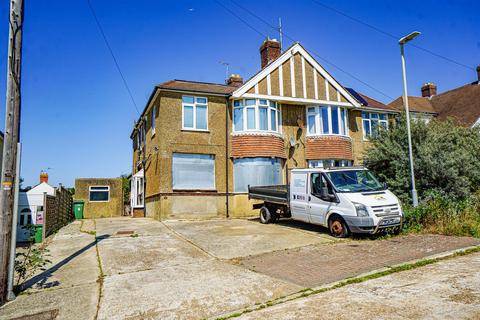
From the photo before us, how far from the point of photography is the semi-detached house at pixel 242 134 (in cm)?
1622

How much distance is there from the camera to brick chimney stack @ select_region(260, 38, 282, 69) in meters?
19.9

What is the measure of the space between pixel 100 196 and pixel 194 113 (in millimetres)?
11973

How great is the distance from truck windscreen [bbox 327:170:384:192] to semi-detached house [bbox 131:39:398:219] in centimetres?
445

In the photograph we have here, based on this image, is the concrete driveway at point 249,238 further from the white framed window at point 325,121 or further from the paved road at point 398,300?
the white framed window at point 325,121

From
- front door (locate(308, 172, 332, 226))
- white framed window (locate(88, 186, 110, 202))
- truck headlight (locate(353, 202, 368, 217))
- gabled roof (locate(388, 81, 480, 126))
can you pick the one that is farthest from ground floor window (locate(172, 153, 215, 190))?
gabled roof (locate(388, 81, 480, 126))

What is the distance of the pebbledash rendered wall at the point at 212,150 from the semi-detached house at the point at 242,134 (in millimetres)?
48

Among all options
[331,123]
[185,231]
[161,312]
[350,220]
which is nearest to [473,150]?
[331,123]

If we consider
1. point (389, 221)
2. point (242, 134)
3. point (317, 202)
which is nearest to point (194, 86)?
point (242, 134)

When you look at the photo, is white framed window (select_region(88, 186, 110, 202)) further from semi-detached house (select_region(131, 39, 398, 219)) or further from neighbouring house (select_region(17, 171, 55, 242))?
neighbouring house (select_region(17, 171, 55, 242))

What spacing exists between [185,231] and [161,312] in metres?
7.21

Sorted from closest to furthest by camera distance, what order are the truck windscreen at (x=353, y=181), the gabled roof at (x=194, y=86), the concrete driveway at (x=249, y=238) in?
the concrete driveway at (x=249, y=238)
the truck windscreen at (x=353, y=181)
the gabled roof at (x=194, y=86)

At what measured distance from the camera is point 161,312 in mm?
4551

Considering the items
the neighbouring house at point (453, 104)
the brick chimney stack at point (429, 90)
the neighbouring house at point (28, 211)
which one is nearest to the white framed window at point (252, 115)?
the neighbouring house at point (28, 211)

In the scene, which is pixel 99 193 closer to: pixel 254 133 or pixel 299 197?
pixel 254 133
